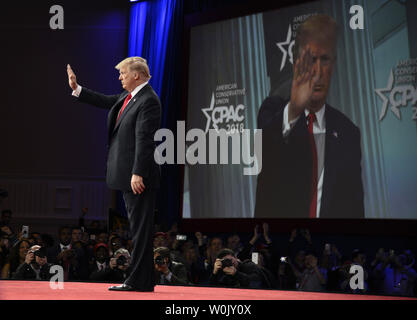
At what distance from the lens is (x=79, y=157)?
31.2 ft

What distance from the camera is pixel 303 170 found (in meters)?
6.73

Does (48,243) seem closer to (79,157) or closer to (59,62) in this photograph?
(79,157)

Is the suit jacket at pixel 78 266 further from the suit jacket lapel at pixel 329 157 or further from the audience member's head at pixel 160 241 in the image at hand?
the suit jacket lapel at pixel 329 157

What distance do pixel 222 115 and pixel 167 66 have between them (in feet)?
5.31

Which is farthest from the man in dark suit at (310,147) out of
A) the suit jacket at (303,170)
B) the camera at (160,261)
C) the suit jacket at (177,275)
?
the camera at (160,261)

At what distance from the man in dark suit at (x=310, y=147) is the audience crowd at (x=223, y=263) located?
1.20 feet

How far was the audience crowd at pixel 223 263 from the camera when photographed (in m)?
4.49

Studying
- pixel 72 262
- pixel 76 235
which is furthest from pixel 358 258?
pixel 76 235

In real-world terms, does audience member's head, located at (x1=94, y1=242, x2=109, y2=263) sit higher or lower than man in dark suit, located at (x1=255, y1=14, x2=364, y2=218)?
lower

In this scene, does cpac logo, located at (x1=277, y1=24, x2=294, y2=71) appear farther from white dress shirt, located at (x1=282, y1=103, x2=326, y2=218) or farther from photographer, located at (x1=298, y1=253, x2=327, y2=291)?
photographer, located at (x1=298, y1=253, x2=327, y2=291)

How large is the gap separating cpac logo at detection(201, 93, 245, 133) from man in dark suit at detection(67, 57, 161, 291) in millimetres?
4207

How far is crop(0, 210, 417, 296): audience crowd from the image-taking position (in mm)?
4488

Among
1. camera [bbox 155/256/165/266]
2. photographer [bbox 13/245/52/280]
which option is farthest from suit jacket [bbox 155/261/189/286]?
photographer [bbox 13/245/52/280]

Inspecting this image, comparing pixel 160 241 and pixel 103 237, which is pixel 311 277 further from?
pixel 103 237
